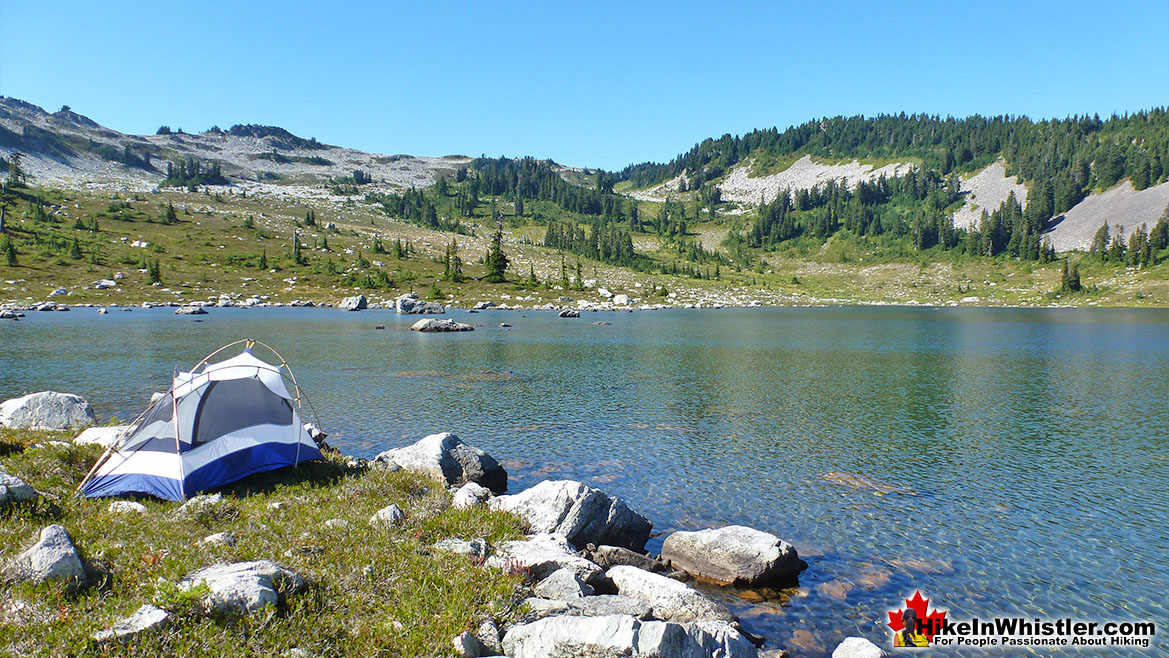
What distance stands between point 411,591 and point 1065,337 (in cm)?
8437

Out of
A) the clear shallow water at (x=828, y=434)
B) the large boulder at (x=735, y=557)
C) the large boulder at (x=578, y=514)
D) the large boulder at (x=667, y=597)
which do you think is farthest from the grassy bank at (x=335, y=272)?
the large boulder at (x=667, y=597)

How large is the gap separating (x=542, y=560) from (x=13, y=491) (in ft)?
33.6

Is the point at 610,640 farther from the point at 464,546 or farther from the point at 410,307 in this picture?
the point at 410,307

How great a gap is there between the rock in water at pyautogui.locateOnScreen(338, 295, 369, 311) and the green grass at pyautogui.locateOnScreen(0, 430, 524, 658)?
9959 centimetres

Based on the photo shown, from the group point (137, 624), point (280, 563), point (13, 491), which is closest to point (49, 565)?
point (137, 624)

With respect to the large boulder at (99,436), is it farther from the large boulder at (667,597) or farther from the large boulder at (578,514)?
the large boulder at (667,597)

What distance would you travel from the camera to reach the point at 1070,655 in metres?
10.6

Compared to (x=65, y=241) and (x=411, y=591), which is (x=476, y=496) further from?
(x=65, y=241)

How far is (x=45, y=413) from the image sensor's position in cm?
2030

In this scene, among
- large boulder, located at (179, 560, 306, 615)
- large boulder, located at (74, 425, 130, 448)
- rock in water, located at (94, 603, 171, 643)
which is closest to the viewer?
rock in water, located at (94, 603, 171, 643)

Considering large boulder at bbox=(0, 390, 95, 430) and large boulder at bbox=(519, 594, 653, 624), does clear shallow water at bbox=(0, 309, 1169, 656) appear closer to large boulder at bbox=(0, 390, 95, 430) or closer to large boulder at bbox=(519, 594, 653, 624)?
large boulder at bbox=(519, 594, 653, 624)

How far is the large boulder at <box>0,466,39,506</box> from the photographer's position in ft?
35.8

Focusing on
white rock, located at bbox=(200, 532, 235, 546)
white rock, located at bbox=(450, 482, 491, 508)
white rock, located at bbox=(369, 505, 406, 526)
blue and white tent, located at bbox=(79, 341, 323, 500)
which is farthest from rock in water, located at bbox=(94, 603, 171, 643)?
white rock, located at bbox=(450, 482, 491, 508)

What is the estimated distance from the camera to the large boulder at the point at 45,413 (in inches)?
776
